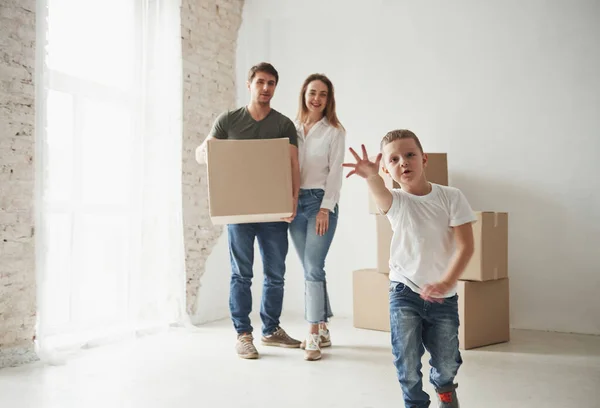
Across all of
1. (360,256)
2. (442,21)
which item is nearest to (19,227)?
(360,256)

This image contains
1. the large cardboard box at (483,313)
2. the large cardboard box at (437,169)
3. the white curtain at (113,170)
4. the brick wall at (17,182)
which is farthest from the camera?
the large cardboard box at (437,169)

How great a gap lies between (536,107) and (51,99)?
2.68 meters

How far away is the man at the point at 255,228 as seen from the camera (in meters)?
2.79

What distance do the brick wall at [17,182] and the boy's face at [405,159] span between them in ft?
6.03

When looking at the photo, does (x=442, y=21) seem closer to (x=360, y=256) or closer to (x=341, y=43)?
(x=341, y=43)

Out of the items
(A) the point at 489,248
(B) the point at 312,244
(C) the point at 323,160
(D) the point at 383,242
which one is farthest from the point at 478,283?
(C) the point at 323,160

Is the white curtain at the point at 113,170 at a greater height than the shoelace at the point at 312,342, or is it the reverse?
the white curtain at the point at 113,170

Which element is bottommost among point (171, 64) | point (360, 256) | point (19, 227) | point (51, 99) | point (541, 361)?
point (541, 361)

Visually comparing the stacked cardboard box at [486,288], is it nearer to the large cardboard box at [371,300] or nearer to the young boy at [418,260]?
the large cardboard box at [371,300]

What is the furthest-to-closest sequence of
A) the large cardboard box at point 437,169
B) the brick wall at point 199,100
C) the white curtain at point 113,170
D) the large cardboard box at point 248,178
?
the brick wall at point 199,100, the large cardboard box at point 437,169, the white curtain at point 113,170, the large cardboard box at point 248,178

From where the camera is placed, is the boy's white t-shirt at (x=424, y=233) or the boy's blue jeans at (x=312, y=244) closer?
the boy's white t-shirt at (x=424, y=233)

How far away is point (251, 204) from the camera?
2566 mm

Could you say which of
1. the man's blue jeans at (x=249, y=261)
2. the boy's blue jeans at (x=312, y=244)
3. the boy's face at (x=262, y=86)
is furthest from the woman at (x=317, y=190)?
the boy's face at (x=262, y=86)

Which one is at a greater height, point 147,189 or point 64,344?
point 147,189
